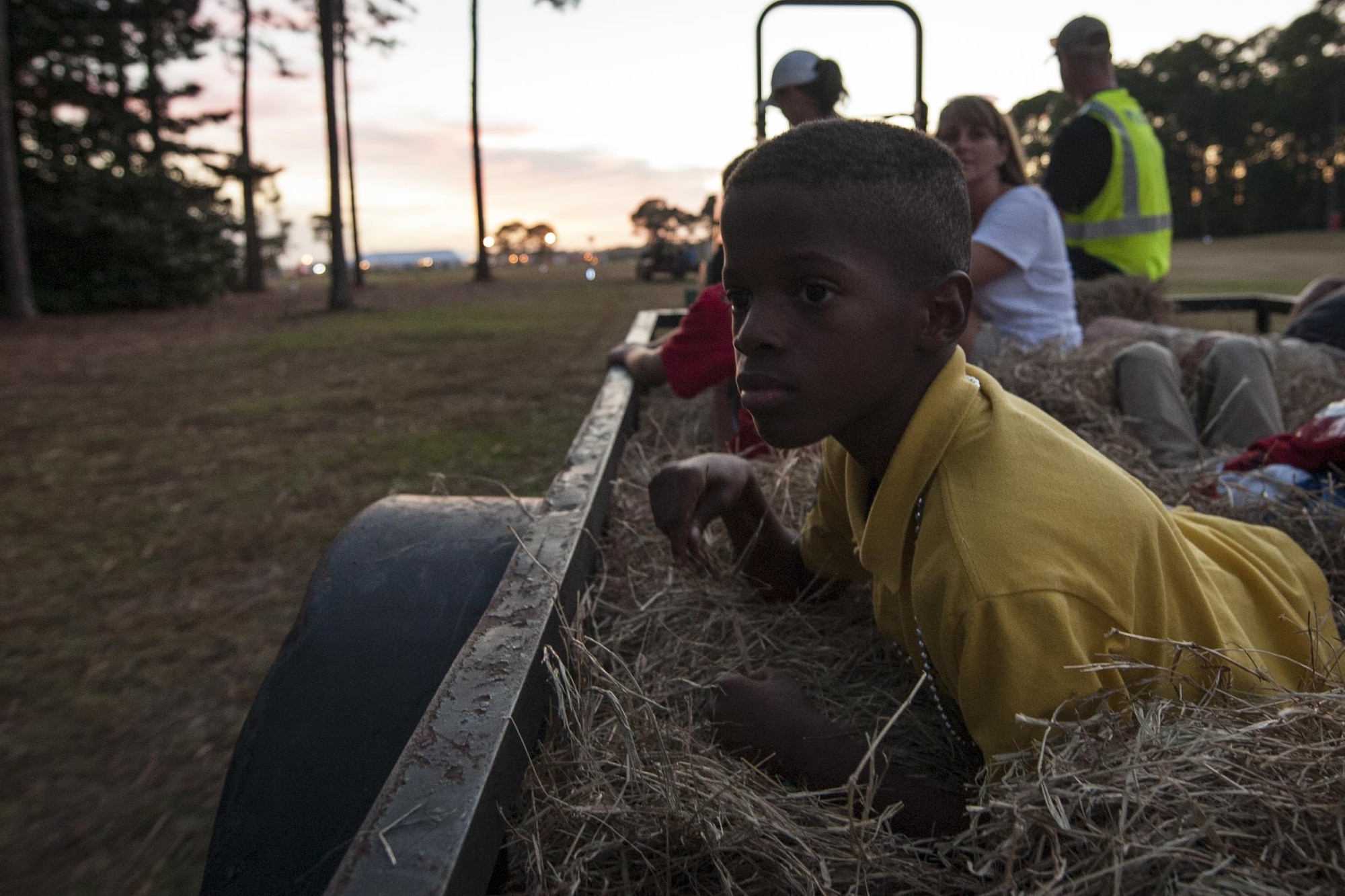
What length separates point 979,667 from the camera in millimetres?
1249

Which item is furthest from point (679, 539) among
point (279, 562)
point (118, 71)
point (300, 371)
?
point (118, 71)

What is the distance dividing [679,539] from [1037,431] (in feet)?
2.78

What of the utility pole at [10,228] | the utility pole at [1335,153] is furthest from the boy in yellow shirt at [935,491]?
the utility pole at [1335,153]

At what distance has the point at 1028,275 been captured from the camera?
4172mm

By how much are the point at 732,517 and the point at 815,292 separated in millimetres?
915

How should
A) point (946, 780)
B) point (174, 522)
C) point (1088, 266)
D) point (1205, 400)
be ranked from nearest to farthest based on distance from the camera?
1. point (946, 780)
2. point (1205, 400)
3. point (174, 522)
4. point (1088, 266)

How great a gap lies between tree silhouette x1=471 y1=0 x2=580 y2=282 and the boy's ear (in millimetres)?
32573

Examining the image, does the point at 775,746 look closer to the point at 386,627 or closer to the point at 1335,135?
the point at 386,627

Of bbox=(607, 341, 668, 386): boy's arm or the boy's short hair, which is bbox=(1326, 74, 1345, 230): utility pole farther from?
the boy's short hair

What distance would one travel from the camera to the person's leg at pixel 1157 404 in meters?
3.22

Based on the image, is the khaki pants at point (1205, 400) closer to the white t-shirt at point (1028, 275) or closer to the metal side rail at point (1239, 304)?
the white t-shirt at point (1028, 275)

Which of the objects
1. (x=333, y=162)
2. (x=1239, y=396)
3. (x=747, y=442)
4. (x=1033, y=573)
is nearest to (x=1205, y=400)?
(x=1239, y=396)

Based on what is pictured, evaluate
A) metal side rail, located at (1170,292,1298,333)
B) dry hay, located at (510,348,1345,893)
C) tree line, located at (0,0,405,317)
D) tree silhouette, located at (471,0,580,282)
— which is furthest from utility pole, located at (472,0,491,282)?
dry hay, located at (510,348,1345,893)

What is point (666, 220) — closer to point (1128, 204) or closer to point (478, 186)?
point (478, 186)
